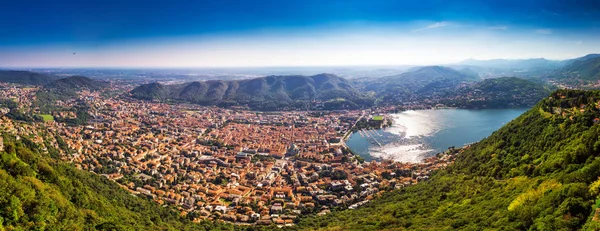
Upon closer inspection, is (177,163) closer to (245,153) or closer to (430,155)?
(245,153)

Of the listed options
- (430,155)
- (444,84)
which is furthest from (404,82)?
(430,155)

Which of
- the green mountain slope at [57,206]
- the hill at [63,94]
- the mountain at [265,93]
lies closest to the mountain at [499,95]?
the mountain at [265,93]

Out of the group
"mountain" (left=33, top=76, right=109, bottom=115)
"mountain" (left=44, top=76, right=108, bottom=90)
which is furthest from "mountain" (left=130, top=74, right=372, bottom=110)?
"mountain" (left=44, top=76, right=108, bottom=90)

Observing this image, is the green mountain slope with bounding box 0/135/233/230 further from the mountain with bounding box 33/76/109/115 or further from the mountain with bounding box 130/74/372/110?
the mountain with bounding box 130/74/372/110

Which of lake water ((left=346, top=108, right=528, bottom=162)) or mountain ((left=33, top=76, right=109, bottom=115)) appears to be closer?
lake water ((left=346, top=108, right=528, bottom=162))

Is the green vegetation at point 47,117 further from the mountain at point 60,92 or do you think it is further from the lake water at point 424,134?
the lake water at point 424,134

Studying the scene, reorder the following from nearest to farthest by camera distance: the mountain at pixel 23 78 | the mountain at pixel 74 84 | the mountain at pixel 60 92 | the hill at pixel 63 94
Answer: the hill at pixel 63 94 < the mountain at pixel 60 92 < the mountain at pixel 74 84 < the mountain at pixel 23 78

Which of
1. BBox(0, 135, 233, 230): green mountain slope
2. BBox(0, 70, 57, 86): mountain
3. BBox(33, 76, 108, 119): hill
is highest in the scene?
BBox(0, 70, 57, 86): mountain
